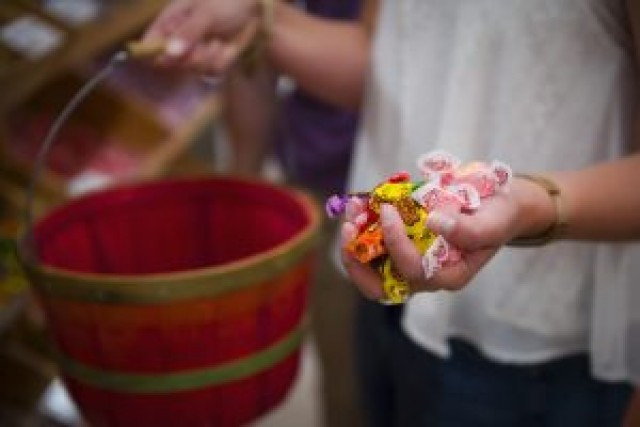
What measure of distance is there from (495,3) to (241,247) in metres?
0.45

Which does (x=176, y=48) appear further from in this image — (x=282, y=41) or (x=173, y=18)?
(x=282, y=41)

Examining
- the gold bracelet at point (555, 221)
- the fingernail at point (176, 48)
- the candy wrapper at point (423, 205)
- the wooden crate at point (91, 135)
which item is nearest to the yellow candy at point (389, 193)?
the candy wrapper at point (423, 205)

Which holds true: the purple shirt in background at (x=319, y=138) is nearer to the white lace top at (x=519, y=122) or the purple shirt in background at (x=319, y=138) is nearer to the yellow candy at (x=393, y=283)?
the white lace top at (x=519, y=122)

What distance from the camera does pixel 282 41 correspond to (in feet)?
2.91

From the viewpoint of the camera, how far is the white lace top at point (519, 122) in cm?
68

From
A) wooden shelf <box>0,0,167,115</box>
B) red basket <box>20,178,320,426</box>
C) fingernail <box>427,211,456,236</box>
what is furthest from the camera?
wooden shelf <box>0,0,167,115</box>

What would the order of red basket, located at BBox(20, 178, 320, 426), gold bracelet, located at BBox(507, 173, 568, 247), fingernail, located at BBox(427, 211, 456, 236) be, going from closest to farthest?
fingernail, located at BBox(427, 211, 456, 236)
gold bracelet, located at BBox(507, 173, 568, 247)
red basket, located at BBox(20, 178, 320, 426)

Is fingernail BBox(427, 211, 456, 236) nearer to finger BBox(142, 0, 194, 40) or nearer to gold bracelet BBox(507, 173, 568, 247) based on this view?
gold bracelet BBox(507, 173, 568, 247)

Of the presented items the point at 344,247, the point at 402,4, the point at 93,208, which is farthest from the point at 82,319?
the point at 402,4

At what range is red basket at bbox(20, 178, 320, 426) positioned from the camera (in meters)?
0.71

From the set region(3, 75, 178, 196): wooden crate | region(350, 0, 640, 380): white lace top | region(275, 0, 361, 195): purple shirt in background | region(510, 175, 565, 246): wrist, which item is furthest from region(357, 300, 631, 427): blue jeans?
region(3, 75, 178, 196): wooden crate

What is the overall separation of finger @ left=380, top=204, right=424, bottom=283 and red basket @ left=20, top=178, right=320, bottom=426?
270mm

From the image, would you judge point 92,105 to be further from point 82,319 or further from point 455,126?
point 455,126

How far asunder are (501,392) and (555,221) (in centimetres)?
30
